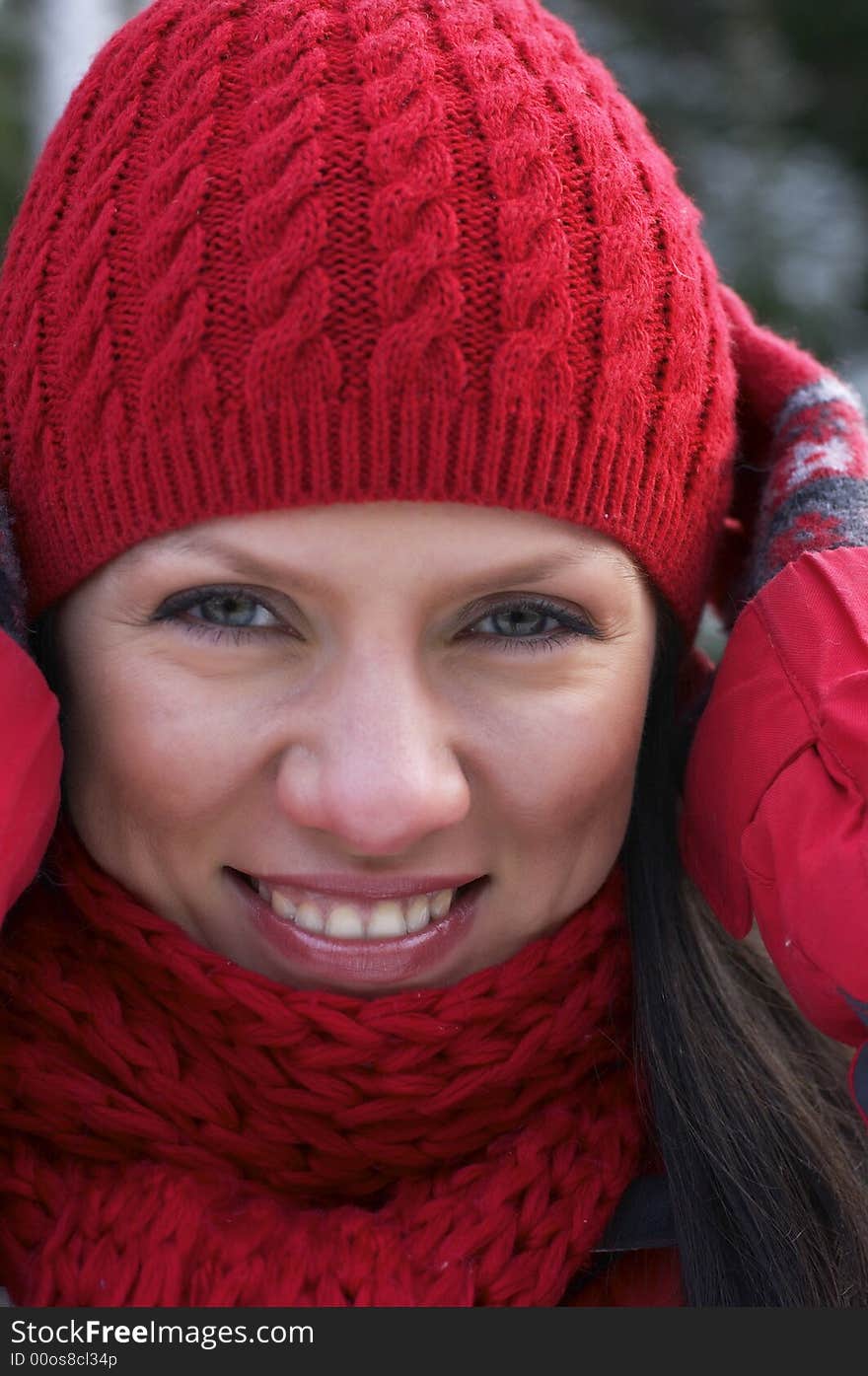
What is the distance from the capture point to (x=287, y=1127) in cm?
155

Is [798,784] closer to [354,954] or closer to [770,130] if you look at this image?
[354,954]

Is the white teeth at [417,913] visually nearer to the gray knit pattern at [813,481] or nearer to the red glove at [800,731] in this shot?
the red glove at [800,731]

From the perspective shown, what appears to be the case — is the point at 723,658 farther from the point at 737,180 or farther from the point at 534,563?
the point at 737,180

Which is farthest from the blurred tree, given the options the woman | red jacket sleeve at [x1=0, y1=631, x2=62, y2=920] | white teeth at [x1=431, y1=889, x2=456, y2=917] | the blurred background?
red jacket sleeve at [x1=0, y1=631, x2=62, y2=920]

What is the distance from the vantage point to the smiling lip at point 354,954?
1.54 metres

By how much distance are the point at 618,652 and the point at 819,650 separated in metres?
0.20

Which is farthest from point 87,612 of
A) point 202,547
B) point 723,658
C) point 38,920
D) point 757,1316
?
point 757,1316

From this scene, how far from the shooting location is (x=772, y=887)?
1.50m

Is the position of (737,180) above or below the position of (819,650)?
below

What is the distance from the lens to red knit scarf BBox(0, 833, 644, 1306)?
57.5 inches

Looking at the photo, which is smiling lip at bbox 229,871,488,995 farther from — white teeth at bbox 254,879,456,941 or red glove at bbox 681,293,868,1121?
red glove at bbox 681,293,868,1121

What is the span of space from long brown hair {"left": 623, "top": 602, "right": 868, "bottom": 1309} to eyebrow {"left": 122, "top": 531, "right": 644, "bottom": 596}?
0.78 ft

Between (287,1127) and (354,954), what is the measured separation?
7.5 inches

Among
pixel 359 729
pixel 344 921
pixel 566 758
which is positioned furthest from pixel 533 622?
pixel 344 921
